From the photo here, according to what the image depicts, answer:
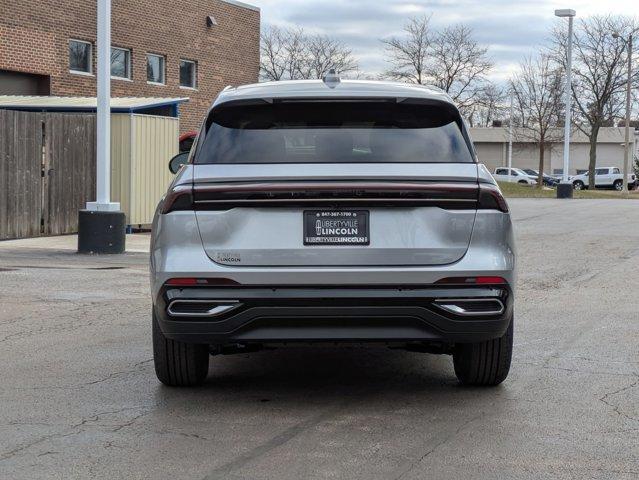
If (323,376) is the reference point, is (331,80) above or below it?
above

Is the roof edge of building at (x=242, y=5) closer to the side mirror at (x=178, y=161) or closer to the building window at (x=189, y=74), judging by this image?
the building window at (x=189, y=74)

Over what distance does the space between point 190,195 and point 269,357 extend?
2.16m

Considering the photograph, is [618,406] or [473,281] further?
[618,406]

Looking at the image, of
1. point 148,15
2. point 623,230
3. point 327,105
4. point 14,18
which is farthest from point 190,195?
point 148,15

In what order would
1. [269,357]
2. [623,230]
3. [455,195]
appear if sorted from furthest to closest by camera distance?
[623,230]
[269,357]
[455,195]

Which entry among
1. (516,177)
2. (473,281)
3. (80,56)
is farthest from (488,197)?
(516,177)

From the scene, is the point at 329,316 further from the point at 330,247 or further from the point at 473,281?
the point at 473,281

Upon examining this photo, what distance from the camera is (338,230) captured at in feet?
18.3

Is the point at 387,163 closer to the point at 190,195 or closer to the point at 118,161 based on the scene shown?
the point at 190,195

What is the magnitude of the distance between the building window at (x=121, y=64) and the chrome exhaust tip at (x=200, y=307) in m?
24.4

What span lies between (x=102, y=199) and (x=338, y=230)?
32.6ft

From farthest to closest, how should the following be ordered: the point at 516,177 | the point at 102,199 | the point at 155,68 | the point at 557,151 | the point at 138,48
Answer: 1. the point at 557,151
2. the point at 516,177
3. the point at 155,68
4. the point at 138,48
5. the point at 102,199

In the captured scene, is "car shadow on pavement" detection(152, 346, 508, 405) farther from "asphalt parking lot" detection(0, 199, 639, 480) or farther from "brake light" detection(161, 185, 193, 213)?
"brake light" detection(161, 185, 193, 213)

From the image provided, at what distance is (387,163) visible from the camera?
5.79 metres
